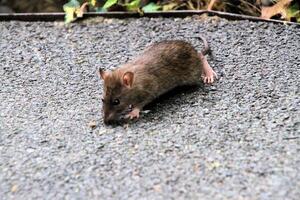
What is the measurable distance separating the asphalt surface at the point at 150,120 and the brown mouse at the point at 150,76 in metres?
0.12

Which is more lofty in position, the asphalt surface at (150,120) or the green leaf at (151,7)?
the green leaf at (151,7)

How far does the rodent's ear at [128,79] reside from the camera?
192 inches

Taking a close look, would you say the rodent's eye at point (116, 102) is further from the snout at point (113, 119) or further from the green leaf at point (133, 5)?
the green leaf at point (133, 5)

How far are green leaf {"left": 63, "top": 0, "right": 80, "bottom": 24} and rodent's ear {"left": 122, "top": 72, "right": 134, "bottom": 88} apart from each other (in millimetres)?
2053

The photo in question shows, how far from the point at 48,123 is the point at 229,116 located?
1.43 meters

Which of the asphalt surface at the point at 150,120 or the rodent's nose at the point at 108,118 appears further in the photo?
the rodent's nose at the point at 108,118

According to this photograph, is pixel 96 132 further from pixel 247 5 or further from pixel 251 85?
pixel 247 5

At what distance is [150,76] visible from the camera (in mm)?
5156

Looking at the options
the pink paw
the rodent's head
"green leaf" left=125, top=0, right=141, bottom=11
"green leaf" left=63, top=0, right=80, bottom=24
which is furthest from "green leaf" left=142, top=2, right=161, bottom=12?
the rodent's head

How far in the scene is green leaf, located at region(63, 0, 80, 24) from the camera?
6746mm

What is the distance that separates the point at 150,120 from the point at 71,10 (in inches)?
93.8

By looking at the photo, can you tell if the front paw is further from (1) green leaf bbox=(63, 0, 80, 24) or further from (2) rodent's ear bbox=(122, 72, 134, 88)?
(1) green leaf bbox=(63, 0, 80, 24)

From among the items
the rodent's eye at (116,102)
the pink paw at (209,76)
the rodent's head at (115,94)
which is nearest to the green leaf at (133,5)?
the pink paw at (209,76)

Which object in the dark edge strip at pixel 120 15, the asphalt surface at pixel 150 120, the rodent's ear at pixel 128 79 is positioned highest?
the dark edge strip at pixel 120 15
